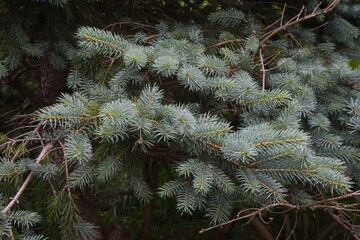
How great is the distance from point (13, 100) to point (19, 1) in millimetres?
908

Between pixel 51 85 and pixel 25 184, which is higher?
pixel 25 184

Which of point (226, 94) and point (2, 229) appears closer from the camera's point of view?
point (2, 229)

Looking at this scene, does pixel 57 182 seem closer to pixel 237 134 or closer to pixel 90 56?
pixel 90 56

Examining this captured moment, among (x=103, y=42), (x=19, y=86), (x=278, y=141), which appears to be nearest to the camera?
(x=278, y=141)

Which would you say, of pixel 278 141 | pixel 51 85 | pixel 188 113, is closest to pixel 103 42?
pixel 188 113

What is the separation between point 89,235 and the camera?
1.73 m

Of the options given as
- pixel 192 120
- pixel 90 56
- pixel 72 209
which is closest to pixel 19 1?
pixel 90 56

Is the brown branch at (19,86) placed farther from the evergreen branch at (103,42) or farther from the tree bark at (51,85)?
the evergreen branch at (103,42)

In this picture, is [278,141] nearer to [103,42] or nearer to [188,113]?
[188,113]

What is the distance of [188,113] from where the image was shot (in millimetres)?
1408

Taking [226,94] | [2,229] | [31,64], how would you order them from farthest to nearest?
[31,64] → [226,94] → [2,229]

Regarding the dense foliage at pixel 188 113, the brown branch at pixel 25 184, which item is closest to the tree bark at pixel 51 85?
the dense foliage at pixel 188 113

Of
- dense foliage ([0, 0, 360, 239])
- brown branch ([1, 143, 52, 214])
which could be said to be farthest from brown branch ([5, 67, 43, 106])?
brown branch ([1, 143, 52, 214])

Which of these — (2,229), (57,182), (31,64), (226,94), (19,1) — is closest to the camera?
(2,229)
